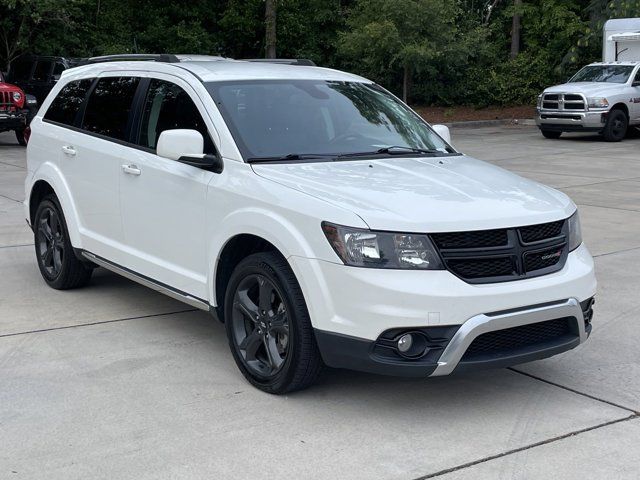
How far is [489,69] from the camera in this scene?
32594 mm

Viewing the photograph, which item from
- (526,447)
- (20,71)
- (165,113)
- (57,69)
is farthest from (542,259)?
(20,71)

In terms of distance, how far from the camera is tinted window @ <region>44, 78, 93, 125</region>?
7219 millimetres

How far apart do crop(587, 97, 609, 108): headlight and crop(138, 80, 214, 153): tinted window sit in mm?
17882

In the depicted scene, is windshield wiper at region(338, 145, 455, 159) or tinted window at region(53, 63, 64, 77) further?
tinted window at region(53, 63, 64, 77)

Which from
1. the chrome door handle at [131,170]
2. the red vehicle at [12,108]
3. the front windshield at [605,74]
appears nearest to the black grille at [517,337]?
the chrome door handle at [131,170]

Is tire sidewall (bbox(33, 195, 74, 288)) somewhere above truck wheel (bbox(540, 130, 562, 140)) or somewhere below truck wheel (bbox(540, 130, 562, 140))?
above

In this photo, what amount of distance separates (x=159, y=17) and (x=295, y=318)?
97.1 ft

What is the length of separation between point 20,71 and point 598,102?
49.3 feet

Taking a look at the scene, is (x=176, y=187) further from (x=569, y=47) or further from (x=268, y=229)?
(x=569, y=47)

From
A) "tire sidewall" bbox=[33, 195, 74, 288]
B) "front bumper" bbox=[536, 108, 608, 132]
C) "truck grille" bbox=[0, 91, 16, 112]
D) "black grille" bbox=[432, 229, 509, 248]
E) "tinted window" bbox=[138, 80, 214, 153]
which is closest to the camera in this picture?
"black grille" bbox=[432, 229, 509, 248]

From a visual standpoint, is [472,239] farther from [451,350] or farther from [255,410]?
[255,410]

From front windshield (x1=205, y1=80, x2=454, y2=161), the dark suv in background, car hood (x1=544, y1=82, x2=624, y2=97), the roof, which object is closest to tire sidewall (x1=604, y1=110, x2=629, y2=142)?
car hood (x1=544, y1=82, x2=624, y2=97)

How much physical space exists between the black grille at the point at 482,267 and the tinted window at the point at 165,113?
6.10 feet

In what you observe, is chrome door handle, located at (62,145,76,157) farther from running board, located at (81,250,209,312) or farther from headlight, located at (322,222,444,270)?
headlight, located at (322,222,444,270)
